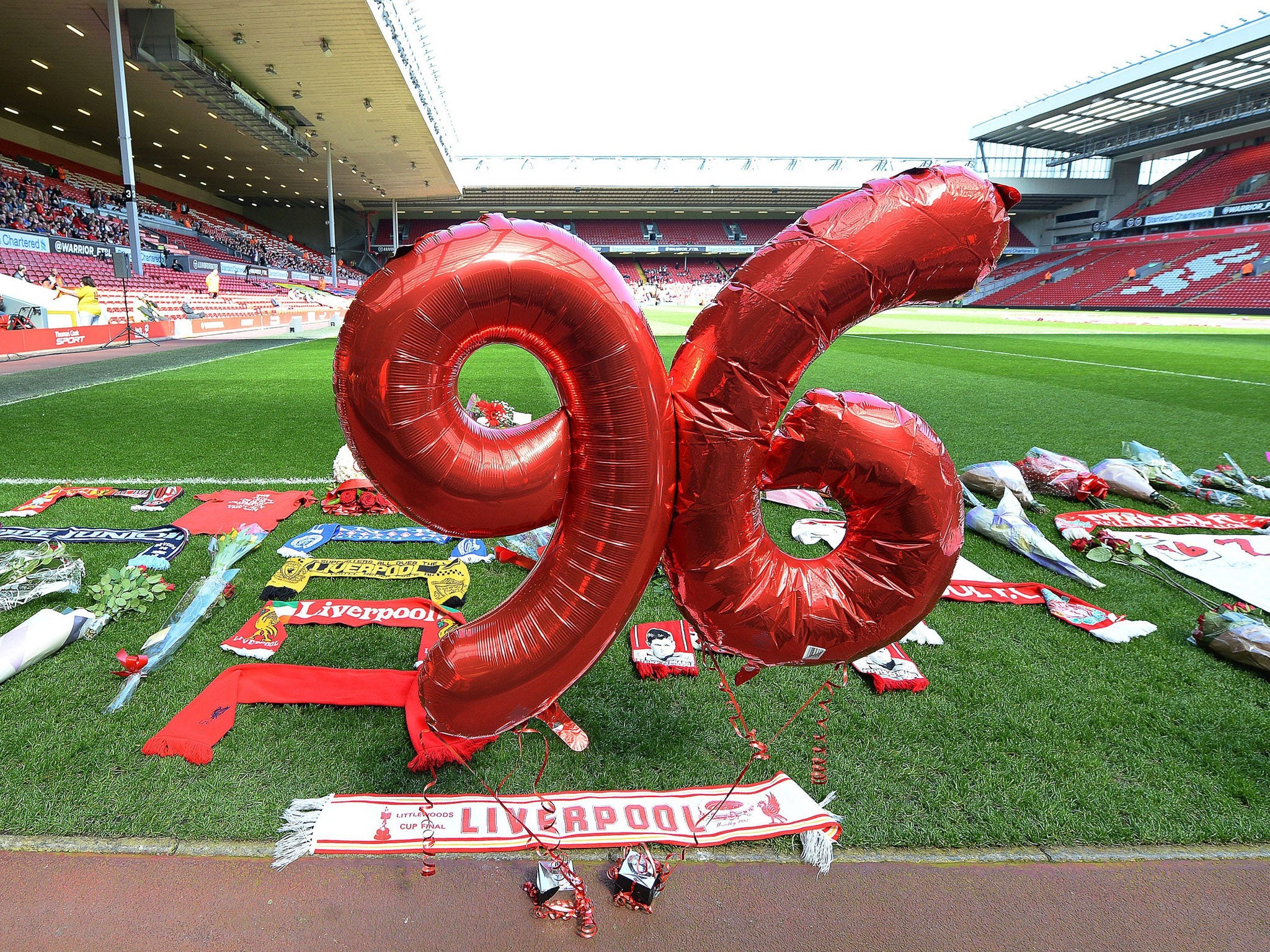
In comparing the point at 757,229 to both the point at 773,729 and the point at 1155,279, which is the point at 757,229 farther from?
the point at 773,729

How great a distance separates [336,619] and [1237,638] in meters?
3.98

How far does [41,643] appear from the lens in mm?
2598

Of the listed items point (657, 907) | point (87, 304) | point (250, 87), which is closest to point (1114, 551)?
point (657, 907)

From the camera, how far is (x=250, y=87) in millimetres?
20047

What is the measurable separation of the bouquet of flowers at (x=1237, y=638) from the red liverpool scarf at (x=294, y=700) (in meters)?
3.15

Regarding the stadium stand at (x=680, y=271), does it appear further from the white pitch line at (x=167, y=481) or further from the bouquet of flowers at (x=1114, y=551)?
the bouquet of flowers at (x=1114, y=551)

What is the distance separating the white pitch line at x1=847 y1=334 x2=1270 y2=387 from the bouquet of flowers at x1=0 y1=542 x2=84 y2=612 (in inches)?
587

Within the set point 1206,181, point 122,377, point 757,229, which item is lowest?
point 122,377

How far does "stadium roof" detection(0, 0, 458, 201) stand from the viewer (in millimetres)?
15266

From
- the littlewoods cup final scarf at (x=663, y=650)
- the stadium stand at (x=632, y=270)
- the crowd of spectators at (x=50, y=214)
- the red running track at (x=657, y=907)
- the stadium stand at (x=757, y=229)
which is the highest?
the stadium stand at (x=757, y=229)

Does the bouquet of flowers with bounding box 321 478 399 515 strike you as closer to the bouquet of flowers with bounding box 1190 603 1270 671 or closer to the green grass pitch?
the green grass pitch

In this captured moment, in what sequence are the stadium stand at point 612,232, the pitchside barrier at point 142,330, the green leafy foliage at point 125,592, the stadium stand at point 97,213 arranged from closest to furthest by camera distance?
1. the green leafy foliage at point 125,592
2. the pitchside barrier at point 142,330
3. the stadium stand at point 97,213
4. the stadium stand at point 612,232

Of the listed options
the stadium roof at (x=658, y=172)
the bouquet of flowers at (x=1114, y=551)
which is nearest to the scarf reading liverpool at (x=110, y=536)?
the bouquet of flowers at (x=1114, y=551)

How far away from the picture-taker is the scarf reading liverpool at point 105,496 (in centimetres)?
418
